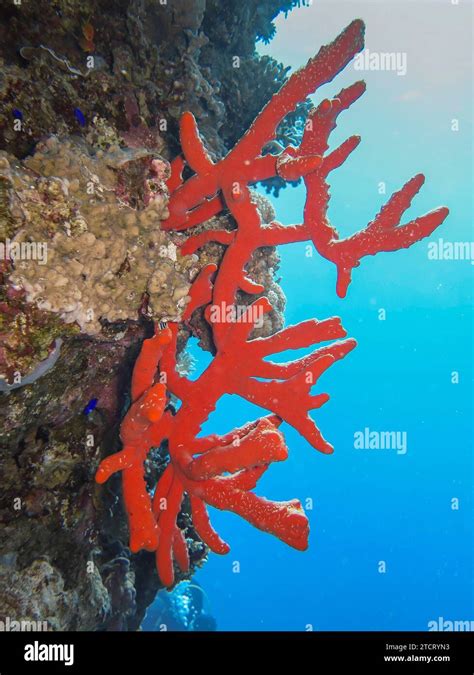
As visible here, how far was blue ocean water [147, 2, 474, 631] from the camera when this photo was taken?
4466 cm

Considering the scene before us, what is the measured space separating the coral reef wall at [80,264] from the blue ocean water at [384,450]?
125 ft

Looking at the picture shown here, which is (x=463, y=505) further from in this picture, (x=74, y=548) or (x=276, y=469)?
(x=74, y=548)

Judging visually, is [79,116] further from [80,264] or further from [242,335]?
[242,335]

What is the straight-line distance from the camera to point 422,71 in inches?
1204

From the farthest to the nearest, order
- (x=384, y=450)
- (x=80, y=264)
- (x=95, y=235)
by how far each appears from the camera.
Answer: (x=384, y=450) → (x=95, y=235) → (x=80, y=264)

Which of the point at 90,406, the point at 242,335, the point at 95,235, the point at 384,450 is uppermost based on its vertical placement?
the point at 95,235

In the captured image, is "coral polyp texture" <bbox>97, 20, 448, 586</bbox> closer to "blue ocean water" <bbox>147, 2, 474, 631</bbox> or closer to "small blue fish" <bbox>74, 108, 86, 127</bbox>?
"small blue fish" <bbox>74, 108, 86, 127</bbox>

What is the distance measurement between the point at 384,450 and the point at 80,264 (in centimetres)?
6071

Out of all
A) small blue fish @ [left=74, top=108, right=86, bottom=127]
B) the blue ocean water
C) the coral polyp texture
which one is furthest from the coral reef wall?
the blue ocean water

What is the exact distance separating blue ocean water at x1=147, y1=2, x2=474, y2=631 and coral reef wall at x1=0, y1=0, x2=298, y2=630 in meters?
38.2

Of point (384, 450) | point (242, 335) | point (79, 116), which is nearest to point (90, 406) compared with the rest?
point (242, 335)

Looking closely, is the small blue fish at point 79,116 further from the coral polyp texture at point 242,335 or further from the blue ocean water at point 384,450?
the blue ocean water at point 384,450

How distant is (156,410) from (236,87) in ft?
16.9

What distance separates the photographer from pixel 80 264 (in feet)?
7.36
